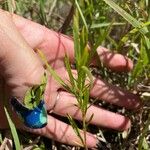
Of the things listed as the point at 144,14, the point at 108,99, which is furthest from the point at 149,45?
the point at 108,99

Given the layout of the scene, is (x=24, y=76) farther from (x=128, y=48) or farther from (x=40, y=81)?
(x=128, y=48)

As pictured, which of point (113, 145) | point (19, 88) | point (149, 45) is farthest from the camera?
point (113, 145)

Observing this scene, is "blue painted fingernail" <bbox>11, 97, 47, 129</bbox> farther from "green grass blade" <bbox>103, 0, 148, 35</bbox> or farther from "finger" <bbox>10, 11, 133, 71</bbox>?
"green grass blade" <bbox>103, 0, 148, 35</bbox>

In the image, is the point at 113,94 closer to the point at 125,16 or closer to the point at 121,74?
the point at 121,74

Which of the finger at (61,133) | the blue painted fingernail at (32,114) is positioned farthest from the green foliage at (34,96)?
the finger at (61,133)

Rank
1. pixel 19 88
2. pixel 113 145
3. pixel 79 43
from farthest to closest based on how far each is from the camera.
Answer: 1. pixel 113 145
2. pixel 19 88
3. pixel 79 43

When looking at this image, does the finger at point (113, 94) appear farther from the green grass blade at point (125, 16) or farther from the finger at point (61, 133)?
the green grass blade at point (125, 16)

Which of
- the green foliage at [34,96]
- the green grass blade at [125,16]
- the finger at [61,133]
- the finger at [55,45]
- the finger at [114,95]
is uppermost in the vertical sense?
the green grass blade at [125,16]
